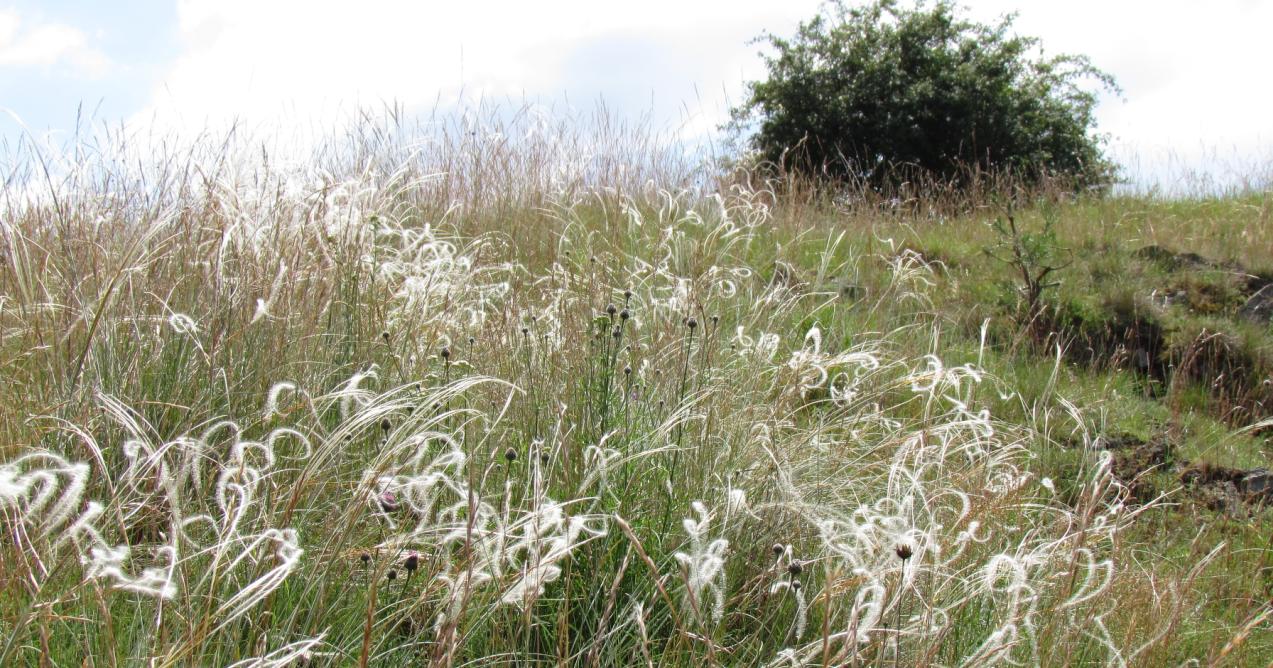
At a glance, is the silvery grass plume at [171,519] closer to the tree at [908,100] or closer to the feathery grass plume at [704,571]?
the feathery grass plume at [704,571]

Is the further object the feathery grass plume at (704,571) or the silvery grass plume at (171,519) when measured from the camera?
the feathery grass plume at (704,571)

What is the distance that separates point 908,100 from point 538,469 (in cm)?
1427

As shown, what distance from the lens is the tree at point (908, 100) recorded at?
1473cm

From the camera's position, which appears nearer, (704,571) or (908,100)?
(704,571)

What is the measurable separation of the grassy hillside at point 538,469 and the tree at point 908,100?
10397 mm

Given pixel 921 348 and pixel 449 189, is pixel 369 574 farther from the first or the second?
pixel 449 189

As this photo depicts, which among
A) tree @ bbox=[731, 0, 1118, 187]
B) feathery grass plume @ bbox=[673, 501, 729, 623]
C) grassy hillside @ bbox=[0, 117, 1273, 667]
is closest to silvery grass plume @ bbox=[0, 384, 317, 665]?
grassy hillside @ bbox=[0, 117, 1273, 667]

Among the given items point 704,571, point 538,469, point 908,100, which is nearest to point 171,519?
point 538,469

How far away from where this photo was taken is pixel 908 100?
14.5 metres

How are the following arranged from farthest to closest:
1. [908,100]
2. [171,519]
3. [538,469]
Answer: [908,100]
[171,519]
[538,469]

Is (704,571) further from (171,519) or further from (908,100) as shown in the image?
(908,100)

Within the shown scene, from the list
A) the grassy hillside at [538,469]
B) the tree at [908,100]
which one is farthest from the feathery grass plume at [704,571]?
the tree at [908,100]

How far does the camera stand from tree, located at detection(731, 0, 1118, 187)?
14727 mm

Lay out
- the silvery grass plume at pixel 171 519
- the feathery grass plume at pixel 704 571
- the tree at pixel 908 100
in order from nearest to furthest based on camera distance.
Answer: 1. the silvery grass plume at pixel 171 519
2. the feathery grass plume at pixel 704 571
3. the tree at pixel 908 100
